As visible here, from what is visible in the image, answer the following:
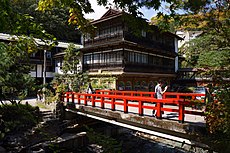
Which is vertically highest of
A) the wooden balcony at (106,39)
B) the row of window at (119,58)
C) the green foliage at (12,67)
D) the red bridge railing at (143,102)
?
the wooden balcony at (106,39)

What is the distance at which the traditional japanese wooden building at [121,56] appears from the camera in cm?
2098

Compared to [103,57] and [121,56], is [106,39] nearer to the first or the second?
[103,57]

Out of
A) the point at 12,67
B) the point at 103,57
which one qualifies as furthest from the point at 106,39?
the point at 12,67

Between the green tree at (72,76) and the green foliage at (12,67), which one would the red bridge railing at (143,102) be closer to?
the green foliage at (12,67)

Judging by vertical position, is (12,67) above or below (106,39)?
below

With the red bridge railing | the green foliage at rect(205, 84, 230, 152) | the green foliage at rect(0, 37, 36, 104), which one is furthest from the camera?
the red bridge railing

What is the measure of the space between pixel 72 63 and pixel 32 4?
76.3 feet

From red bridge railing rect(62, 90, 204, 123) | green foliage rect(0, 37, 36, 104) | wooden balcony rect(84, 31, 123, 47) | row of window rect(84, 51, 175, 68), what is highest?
wooden balcony rect(84, 31, 123, 47)

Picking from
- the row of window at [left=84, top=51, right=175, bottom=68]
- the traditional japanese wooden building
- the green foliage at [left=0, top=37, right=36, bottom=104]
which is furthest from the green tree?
the green foliage at [left=0, top=37, right=36, bottom=104]

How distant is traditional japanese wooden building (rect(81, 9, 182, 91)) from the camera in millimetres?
20984

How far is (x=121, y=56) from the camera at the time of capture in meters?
21.0

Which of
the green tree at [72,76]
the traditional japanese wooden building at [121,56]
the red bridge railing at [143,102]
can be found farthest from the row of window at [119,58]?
the red bridge railing at [143,102]

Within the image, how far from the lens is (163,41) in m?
28.2

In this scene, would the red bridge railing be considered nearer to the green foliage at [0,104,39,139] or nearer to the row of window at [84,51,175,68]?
the green foliage at [0,104,39,139]
